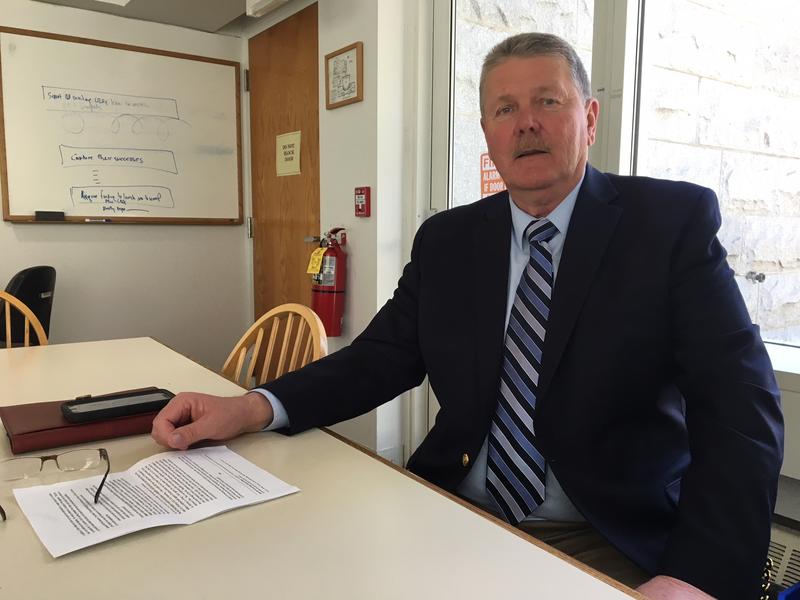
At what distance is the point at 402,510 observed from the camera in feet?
2.70

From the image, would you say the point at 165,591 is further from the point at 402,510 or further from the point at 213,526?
the point at 402,510

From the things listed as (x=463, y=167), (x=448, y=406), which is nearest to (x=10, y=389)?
(x=448, y=406)

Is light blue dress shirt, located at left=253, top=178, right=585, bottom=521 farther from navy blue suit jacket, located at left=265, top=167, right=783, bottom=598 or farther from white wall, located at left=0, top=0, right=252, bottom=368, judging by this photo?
white wall, located at left=0, top=0, right=252, bottom=368

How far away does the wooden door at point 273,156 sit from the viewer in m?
3.22

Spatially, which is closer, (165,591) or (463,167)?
(165,591)

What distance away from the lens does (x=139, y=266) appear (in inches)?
146

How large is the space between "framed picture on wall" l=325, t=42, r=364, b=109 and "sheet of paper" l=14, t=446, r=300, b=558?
2159 mm

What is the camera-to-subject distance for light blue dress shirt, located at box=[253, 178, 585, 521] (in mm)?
1147

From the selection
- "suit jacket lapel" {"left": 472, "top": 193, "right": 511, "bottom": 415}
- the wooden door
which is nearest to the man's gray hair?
"suit jacket lapel" {"left": 472, "top": 193, "right": 511, "bottom": 415}

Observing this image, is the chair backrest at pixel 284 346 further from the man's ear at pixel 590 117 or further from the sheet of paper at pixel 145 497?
the man's ear at pixel 590 117

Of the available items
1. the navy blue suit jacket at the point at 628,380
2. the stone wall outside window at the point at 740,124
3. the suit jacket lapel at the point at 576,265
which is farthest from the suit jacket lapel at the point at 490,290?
the stone wall outside window at the point at 740,124

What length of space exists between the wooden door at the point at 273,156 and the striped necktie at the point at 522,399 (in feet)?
7.13

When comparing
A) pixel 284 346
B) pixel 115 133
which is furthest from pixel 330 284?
pixel 115 133

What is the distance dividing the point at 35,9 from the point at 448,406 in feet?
11.0
